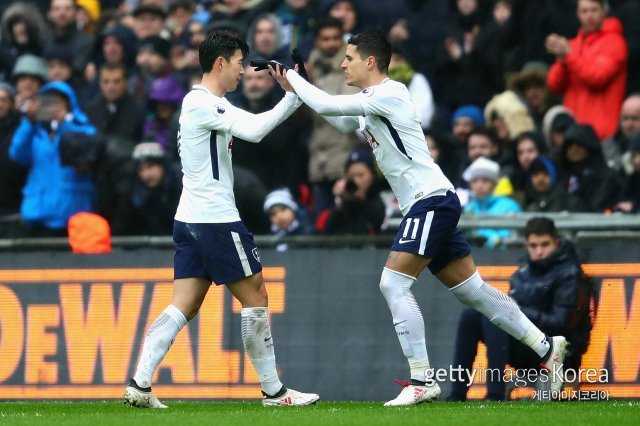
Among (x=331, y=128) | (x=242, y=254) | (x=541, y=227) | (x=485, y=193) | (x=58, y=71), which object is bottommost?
(x=242, y=254)

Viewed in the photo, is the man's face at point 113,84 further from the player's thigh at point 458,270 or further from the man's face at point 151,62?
the player's thigh at point 458,270

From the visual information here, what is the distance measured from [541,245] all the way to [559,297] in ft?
1.43

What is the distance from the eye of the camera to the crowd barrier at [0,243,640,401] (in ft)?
39.4

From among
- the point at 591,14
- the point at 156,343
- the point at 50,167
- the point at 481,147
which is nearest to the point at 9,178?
the point at 50,167

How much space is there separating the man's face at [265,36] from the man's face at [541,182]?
355 centimetres

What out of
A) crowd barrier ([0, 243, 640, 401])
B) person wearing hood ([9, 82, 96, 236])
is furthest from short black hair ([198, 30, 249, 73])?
person wearing hood ([9, 82, 96, 236])

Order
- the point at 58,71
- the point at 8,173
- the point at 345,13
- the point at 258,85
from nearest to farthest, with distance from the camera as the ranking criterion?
the point at 258,85
the point at 8,173
the point at 345,13
the point at 58,71

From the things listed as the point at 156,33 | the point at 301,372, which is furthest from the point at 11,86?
the point at 301,372

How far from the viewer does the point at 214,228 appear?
9.95 meters

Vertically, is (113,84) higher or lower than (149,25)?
lower

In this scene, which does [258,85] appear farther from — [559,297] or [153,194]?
[559,297]

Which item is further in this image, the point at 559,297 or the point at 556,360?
the point at 559,297

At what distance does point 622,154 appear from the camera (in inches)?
559

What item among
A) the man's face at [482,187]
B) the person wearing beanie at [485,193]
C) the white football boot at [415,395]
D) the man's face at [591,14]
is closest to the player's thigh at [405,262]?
the white football boot at [415,395]
